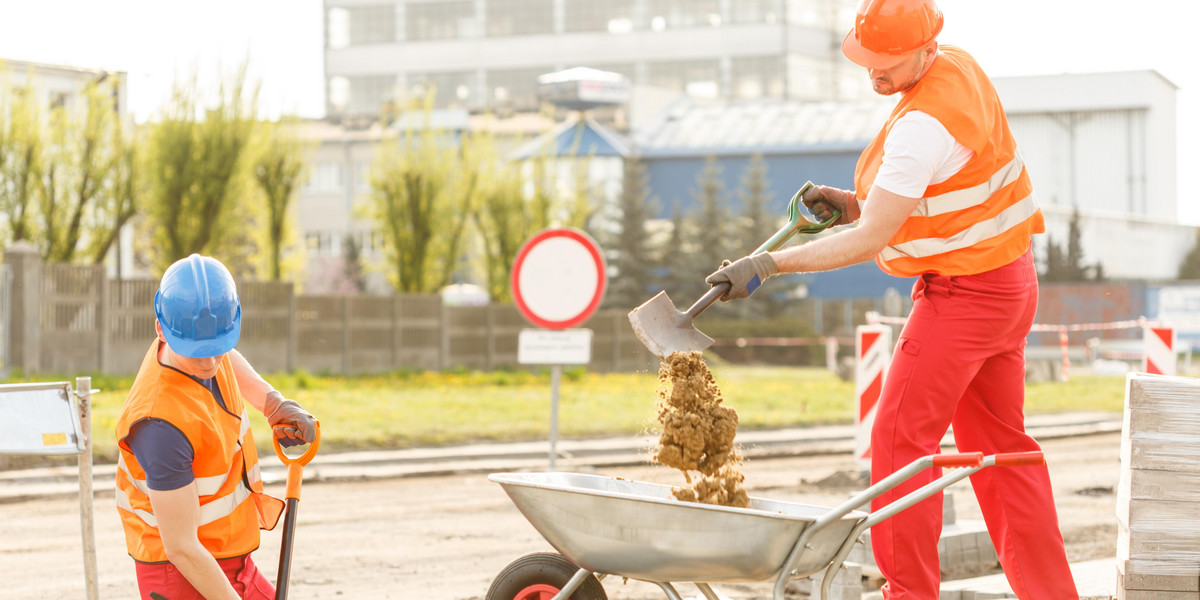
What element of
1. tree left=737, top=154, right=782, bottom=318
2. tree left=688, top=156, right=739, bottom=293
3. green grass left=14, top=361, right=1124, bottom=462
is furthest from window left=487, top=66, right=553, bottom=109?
green grass left=14, top=361, right=1124, bottom=462

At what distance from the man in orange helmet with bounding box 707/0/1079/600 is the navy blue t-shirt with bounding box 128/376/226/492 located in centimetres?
158

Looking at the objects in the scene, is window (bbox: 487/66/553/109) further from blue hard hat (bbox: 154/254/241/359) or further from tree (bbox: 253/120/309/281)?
blue hard hat (bbox: 154/254/241/359)

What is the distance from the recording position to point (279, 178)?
2950cm

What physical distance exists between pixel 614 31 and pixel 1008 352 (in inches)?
3201

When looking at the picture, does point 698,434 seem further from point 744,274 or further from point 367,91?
point 367,91

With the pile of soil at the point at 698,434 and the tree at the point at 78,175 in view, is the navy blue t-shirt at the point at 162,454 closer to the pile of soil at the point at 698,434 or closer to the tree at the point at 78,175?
the pile of soil at the point at 698,434

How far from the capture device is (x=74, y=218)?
25328 millimetres

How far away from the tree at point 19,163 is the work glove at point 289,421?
23.3 m

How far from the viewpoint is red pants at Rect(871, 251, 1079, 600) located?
162 inches

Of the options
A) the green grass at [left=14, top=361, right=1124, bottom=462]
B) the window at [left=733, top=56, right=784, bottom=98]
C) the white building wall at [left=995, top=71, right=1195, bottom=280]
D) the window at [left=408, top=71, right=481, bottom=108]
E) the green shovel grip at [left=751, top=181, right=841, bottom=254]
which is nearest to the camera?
the green shovel grip at [left=751, top=181, right=841, bottom=254]

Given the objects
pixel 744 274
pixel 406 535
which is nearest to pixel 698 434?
pixel 744 274

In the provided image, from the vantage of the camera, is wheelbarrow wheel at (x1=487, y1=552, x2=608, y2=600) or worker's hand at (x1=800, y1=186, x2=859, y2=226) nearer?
wheelbarrow wheel at (x1=487, y1=552, x2=608, y2=600)

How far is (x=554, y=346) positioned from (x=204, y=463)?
7.78 meters

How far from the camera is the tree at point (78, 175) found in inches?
998
